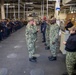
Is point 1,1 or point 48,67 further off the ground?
point 1,1

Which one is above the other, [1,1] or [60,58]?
[1,1]

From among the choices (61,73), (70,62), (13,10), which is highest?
(13,10)

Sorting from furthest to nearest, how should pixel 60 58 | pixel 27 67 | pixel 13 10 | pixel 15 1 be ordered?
pixel 13 10
pixel 15 1
pixel 60 58
pixel 27 67

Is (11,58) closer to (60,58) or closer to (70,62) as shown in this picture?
(60,58)

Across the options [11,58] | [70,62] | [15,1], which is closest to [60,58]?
[11,58]

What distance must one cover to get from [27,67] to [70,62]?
6.50ft

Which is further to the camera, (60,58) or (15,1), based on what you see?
(15,1)

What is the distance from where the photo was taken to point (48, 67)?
7.05 m

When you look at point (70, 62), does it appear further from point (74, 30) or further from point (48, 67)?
point (48, 67)

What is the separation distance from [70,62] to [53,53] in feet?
8.63

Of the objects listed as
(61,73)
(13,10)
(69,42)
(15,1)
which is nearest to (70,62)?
(69,42)

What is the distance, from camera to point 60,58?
8.50 m

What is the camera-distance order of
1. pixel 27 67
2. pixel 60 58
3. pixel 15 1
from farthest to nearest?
pixel 15 1 → pixel 60 58 → pixel 27 67

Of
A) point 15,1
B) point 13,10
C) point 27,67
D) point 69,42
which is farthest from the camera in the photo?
point 13,10
